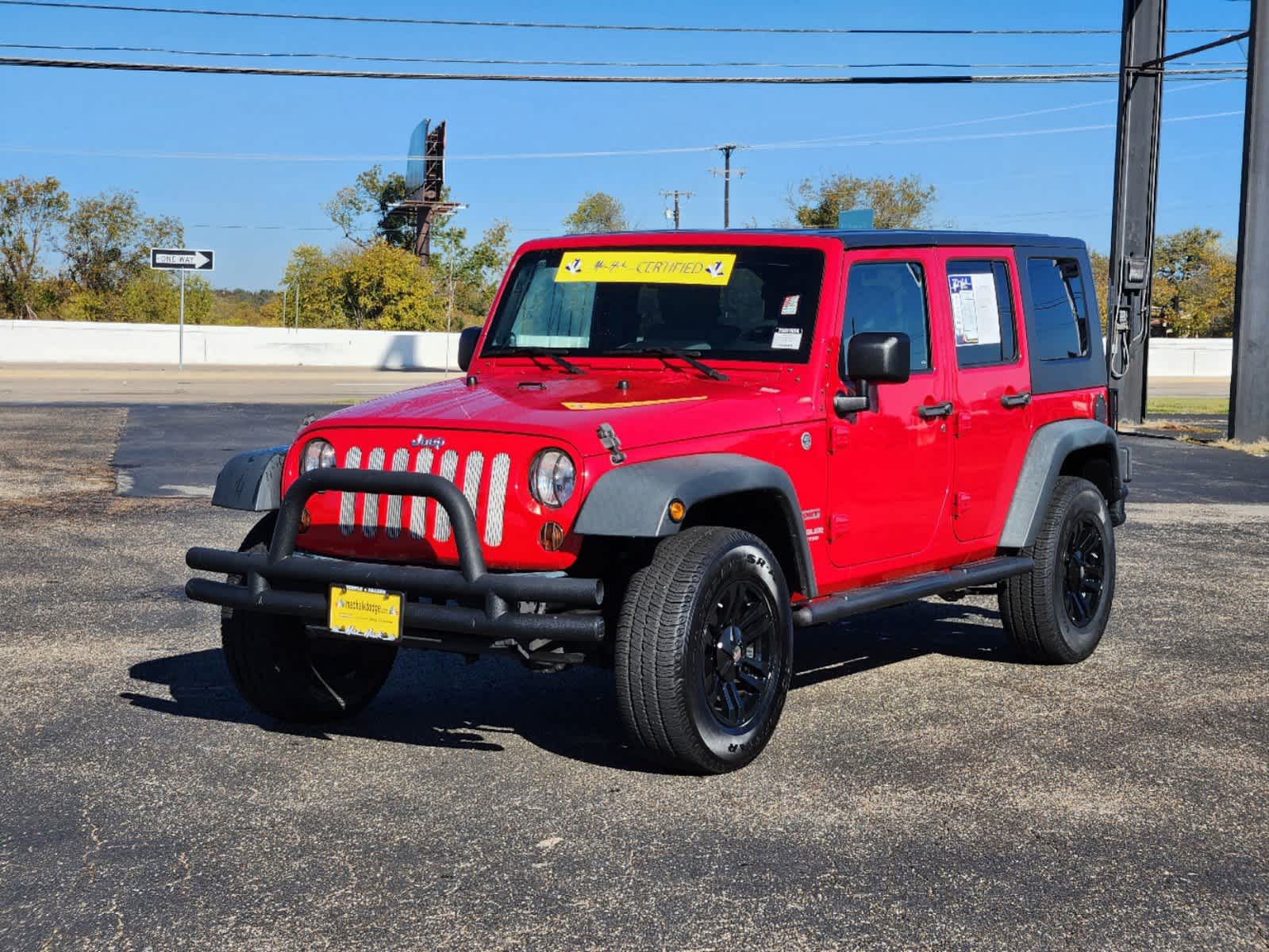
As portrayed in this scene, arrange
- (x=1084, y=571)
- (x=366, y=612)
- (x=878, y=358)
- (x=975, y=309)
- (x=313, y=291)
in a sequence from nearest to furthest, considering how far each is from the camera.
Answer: (x=366, y=612)
(x=878, y=358)
(x=975, y=309)
(x=1084, y=571)
(x=313, y=291)

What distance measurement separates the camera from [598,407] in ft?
17.0

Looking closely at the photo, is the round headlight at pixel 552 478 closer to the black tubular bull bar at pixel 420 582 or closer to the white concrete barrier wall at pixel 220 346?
the black tubular bull bar at pixel 420 582

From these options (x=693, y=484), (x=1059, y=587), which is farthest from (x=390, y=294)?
(x=693, y=484)

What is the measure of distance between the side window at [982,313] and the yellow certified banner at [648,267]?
3.68ft

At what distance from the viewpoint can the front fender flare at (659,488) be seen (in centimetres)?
465

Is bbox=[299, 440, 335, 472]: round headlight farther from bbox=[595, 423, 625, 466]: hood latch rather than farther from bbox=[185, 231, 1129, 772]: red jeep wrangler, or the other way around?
bbox=[595, 423, 625, 466]: hood latch

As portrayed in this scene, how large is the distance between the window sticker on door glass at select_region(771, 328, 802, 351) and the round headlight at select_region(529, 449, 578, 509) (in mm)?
1247

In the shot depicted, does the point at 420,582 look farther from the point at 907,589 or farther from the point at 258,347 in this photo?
the point at 258,347

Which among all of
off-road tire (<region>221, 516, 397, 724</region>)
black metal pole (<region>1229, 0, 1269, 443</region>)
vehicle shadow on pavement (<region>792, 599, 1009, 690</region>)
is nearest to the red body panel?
off-road tire (<region>221, 516, 397, 724</region>)

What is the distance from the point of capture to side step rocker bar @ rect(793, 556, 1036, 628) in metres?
5.47

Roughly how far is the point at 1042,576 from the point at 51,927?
451 cm

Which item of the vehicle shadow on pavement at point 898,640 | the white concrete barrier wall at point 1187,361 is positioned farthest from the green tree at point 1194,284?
the vehicle shadow on pavement at point 898,640

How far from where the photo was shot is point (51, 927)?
3.80 meters

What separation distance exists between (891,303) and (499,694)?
2.27 m
